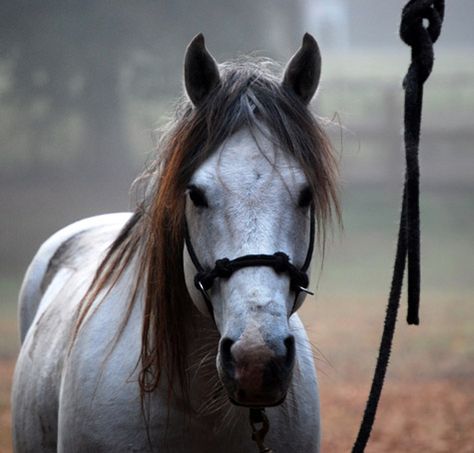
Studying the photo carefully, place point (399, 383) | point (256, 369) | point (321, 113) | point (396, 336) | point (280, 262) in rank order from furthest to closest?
point (321, 113)
point (396, 336)
point (399, 383)
point (280, 262)
point (256, 369)

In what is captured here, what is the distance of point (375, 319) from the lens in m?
12.9

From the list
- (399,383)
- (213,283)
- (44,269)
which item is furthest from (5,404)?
(213,283)

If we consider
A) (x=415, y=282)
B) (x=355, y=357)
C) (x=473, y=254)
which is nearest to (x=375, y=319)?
(x=355, y=357)

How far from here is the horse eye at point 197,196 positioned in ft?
7.94

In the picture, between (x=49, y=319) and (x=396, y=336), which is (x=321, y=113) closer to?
(x=396, y=336)

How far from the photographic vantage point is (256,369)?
7.09ft

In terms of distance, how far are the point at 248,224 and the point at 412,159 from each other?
2.02 ft

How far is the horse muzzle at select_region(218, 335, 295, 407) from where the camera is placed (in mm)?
2154

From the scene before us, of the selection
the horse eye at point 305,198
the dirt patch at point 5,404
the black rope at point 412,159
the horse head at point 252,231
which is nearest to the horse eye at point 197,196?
the horse head at point 252,231

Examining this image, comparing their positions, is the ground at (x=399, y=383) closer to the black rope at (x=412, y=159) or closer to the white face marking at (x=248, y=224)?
the black rope at (x=412, y=159)

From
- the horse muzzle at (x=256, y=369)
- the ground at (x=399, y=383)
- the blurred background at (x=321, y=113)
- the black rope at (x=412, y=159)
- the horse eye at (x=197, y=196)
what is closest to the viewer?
the horse muzzle at (x=256, y=369)

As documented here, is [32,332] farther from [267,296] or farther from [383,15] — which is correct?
[383,15]

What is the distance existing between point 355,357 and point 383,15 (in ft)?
57.9

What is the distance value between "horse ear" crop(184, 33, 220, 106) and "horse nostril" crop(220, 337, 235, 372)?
715 mm
